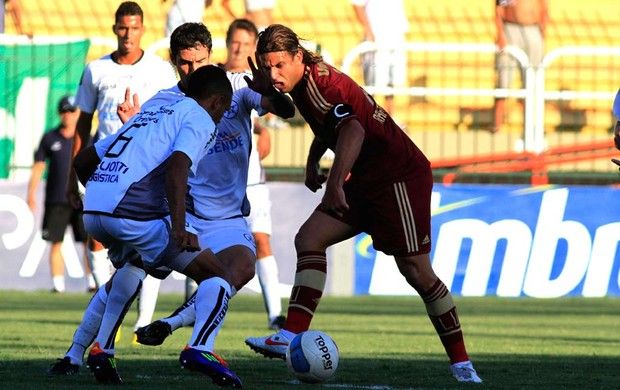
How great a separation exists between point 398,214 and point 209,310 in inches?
49.0

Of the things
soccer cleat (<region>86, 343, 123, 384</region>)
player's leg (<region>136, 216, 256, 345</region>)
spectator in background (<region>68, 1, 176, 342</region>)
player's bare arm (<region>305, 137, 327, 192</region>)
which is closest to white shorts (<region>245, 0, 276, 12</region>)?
spectator in background (<region>68, 1, 176, 342</region>)

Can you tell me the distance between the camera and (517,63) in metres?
18.2

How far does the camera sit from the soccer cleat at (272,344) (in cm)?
827

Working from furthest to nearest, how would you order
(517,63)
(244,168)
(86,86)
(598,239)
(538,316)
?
(517,63) < (598,239) < (538,316) < (86,86) < (244,168)

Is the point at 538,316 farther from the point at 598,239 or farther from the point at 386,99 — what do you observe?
the point at 386,99

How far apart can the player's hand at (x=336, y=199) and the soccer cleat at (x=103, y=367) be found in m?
1.35

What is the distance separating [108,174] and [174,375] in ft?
4.24

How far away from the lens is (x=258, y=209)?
12195 mm

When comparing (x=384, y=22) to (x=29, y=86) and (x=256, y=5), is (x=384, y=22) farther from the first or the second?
(x=29, y=86)

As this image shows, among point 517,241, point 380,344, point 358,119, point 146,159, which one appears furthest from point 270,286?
point 517,241

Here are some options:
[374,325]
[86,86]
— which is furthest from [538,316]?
[86,86]

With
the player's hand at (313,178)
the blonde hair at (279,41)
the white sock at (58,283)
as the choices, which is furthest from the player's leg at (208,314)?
the white sock at (58,283)

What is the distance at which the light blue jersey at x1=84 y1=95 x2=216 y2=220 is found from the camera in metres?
7.67

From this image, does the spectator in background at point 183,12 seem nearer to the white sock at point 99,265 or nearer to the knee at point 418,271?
the white sock at point 99,265
